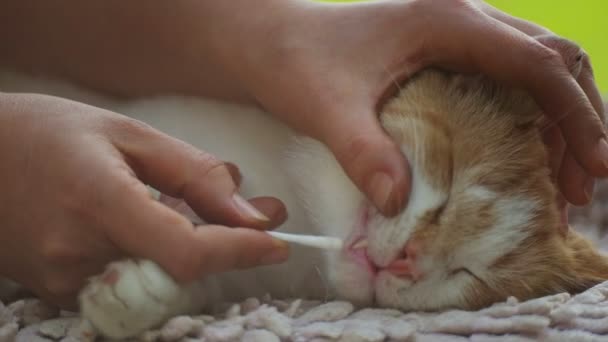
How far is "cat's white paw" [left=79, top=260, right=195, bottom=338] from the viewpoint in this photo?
2.37 feet

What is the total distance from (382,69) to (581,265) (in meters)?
0.46

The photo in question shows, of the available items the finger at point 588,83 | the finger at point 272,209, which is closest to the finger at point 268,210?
the finger at point 272,209

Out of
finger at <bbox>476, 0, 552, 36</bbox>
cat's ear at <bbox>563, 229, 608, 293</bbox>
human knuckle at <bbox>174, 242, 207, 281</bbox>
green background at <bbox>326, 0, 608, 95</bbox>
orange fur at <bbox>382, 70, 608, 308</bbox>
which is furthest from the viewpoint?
green background at <bbox>326, 0, 608, 95</bbox>

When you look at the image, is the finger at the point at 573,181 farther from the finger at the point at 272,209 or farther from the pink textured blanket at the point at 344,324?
the finger at the point at 272,209

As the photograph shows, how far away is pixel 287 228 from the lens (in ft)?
3.56

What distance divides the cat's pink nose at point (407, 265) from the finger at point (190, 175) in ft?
0.66

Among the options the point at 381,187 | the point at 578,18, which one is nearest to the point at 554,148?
the point at 381,187

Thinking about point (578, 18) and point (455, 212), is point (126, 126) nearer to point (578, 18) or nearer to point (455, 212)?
point (455, 212)

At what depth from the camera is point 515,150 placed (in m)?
1.00

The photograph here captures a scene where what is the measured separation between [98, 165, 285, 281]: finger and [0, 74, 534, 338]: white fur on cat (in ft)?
0.10

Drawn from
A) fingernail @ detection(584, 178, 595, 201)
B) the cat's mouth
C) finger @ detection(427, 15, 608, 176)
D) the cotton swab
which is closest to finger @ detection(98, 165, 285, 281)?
the cotton swab

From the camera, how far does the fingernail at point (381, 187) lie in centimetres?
83

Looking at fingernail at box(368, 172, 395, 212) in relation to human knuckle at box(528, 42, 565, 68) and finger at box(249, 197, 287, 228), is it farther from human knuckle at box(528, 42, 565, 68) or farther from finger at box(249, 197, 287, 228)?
human knuckle at box(528, 42, 565, 68)

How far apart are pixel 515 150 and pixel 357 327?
41 centimetres
